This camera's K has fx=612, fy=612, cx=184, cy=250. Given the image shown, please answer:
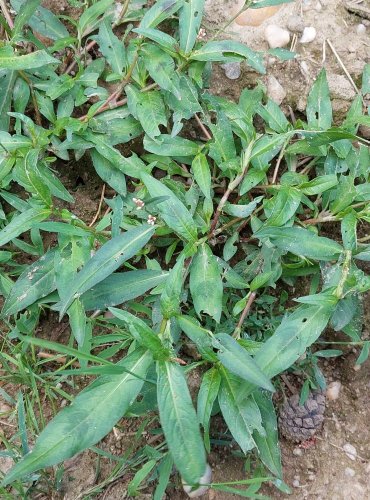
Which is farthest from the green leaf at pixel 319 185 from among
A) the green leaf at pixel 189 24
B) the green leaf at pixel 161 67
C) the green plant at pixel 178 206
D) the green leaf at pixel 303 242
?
the green leaf at pixel 189 24

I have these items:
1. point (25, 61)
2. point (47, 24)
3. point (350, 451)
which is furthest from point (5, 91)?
point (350, 451)

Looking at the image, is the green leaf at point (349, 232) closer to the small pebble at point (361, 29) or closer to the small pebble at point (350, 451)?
the small pebble at point (350, 451)

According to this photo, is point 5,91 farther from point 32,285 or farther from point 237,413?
point 237,413

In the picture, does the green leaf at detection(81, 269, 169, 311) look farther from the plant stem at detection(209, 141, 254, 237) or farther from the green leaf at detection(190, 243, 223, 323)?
the plant stem at detection(209, 141, 254, 237)

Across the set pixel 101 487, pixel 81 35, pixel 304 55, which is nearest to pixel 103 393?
pixel 101 487

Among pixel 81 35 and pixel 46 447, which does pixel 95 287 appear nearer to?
pixel 46 447

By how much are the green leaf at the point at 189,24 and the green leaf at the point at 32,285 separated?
0.96 metres

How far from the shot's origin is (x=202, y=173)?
2.38 metres

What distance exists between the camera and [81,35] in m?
2.55

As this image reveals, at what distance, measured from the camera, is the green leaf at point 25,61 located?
2287mm

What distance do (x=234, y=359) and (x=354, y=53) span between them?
161 centimetres

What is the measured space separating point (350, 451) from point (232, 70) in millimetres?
1640

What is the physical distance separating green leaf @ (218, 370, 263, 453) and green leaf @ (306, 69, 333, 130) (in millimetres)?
1157

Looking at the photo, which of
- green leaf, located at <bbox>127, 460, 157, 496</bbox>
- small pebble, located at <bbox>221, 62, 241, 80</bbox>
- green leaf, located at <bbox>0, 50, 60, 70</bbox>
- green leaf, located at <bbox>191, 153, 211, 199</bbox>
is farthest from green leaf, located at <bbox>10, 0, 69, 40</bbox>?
green leaf, located at <bbox>127, 460, 157, 496</bbox>
